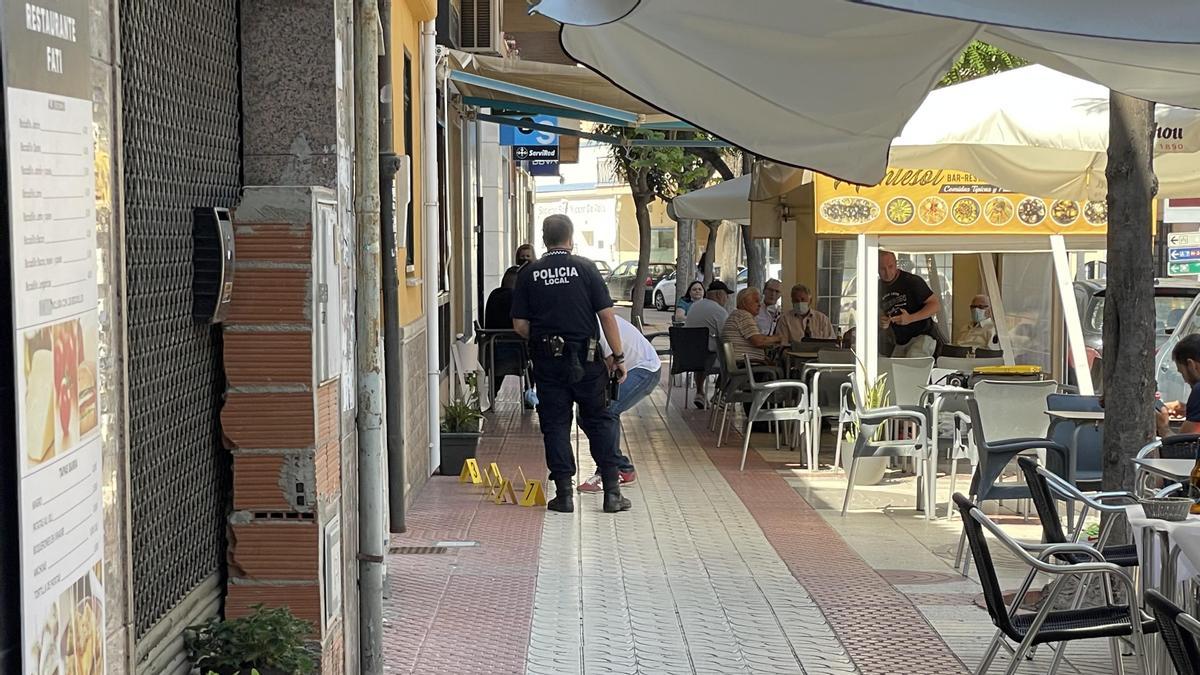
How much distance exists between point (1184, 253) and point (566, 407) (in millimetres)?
14797

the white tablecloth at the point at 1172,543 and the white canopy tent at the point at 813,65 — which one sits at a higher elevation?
the white canopy tent at the point at 813,65

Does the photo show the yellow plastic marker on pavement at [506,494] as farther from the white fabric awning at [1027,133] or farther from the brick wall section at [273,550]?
the brick wall section at [273,550]

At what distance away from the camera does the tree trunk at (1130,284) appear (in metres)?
6.57

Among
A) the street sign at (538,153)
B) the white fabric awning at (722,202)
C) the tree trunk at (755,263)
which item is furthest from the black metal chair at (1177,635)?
the street sign at (538,153)

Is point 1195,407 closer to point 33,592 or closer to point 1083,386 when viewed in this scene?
point 1083,386

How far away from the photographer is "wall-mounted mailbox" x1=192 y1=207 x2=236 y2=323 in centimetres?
414

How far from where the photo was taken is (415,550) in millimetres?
8305

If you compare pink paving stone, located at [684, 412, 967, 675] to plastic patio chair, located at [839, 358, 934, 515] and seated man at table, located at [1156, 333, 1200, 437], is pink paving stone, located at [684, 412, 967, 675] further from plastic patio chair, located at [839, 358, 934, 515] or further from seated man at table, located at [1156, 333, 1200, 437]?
seated man at table, located at [1156, 333, 1200, 437]

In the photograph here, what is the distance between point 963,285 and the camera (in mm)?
16562

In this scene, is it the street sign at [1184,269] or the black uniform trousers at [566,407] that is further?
the street sign at [1184,269]

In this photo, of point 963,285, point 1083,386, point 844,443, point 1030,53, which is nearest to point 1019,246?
point 1083,386

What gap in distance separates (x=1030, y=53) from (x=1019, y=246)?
7.56m

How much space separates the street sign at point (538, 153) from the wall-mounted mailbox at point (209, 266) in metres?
21.7

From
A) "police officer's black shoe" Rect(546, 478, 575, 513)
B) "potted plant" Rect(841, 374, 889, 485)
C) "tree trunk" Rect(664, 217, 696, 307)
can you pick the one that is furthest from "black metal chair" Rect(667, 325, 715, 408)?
"tree trunk" Rect(664, 217, 696, 307)
